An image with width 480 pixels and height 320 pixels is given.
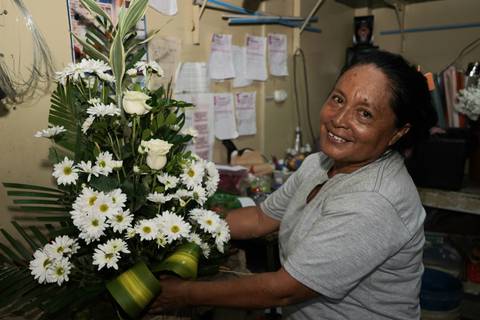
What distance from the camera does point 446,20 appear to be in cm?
240

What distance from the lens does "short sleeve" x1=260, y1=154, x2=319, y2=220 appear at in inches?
47.7

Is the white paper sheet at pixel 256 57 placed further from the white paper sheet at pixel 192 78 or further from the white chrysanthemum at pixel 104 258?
the white chrysanthemum at pixel 104 258

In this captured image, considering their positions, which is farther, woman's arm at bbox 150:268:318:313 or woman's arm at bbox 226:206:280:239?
woman's arm at bbox 226:206:280:239

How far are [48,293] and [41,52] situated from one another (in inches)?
29.0

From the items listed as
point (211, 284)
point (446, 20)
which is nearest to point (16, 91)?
point (211, 284)

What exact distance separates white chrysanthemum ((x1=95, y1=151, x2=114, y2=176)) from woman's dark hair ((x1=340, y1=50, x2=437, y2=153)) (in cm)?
65

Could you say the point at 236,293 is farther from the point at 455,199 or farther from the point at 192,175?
the point at 455,199

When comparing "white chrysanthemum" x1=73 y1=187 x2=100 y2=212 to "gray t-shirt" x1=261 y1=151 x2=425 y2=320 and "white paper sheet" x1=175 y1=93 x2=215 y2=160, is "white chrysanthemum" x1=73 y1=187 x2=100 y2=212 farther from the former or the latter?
"white paper sheet" x1=175 y1=93 x2=215 y2=160

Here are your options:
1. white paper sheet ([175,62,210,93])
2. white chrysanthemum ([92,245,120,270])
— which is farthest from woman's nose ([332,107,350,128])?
white paper sheet ([175,62,210,93])

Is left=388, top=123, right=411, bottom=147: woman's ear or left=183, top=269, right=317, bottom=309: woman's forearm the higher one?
left=388, top=123, right=411, bottom=147: woman's ear

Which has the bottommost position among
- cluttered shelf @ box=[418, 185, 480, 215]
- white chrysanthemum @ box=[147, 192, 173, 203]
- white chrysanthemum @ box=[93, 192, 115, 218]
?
cluttered shelf @ box=[418, 185, 480, 215]

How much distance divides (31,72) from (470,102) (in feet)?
6.46

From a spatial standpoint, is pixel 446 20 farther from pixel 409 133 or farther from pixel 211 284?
pixel 211 284

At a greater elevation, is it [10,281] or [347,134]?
[347,134]
